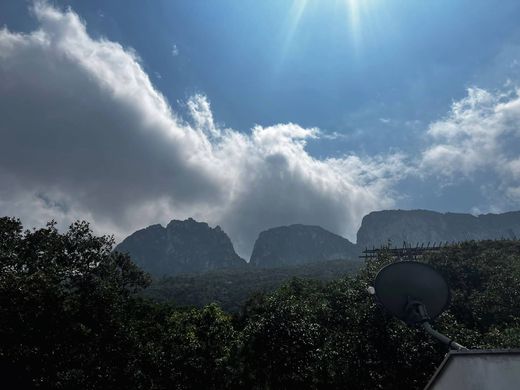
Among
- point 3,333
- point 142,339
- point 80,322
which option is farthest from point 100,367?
point 142,339

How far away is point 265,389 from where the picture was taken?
96.7 feet

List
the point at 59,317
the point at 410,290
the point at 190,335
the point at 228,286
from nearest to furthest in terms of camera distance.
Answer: the point at 410,290 → the point at 59,317 → the point at 190,335 → the point at 228,286

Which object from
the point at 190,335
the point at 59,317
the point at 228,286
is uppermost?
the point at 228,286

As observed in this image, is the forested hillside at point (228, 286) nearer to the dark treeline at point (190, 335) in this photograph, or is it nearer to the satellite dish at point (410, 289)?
the dark treeline at point (190, 335)

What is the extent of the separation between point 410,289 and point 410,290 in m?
0.02

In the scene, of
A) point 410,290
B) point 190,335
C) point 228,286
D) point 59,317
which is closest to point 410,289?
point 410,290

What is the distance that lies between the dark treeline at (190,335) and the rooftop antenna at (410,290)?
19.3m

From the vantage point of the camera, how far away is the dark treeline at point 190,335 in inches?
951

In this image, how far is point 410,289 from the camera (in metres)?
6.54

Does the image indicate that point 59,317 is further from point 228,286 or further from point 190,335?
point 228,286

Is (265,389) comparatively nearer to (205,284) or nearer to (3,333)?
(3,333)

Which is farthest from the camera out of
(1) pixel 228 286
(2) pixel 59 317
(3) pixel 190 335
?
(1) pixel 228 286

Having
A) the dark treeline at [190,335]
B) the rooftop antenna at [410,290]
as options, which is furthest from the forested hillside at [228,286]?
the rooftop antenna at [410,290]

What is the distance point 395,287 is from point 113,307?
26552mm
